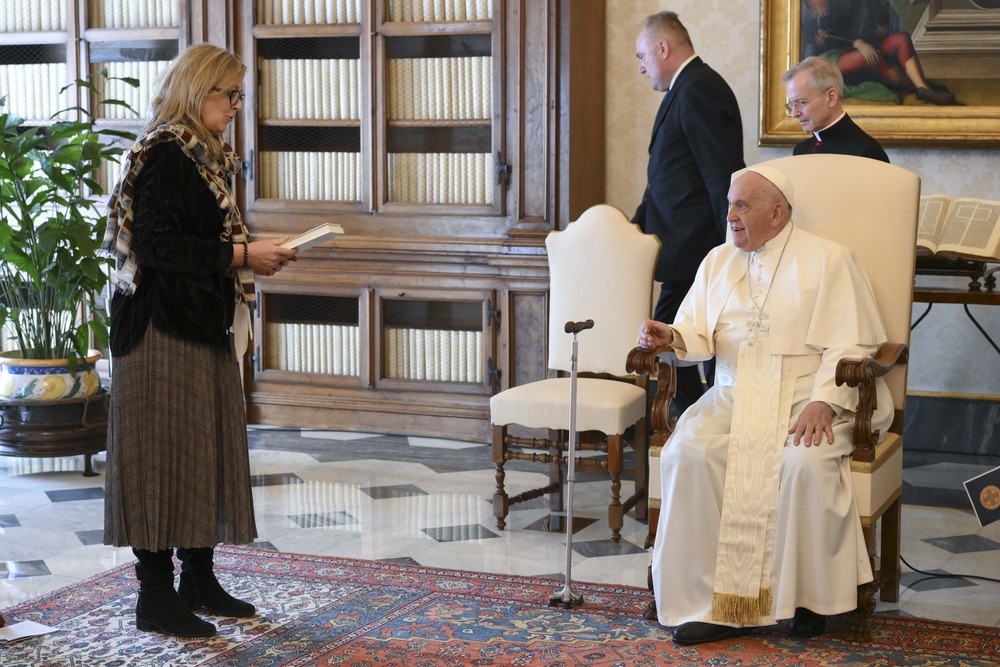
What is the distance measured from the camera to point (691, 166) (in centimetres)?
459

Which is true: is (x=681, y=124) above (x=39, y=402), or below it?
above

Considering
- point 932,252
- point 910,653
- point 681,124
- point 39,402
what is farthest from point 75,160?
point 910,653

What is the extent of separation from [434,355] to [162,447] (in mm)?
2789

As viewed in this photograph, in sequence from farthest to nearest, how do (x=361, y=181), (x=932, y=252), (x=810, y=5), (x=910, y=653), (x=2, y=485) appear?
1. (x=361, y=181)
2. (x=810, y=5)
3. (x=2, y=485)
4. (x=932, y=252)
5. (x=910, y=653)

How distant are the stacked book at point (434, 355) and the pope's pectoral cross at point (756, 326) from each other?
240 centimetres

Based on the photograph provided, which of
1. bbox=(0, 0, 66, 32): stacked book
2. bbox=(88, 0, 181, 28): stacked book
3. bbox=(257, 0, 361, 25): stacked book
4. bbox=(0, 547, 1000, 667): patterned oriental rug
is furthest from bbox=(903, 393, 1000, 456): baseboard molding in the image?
bbox=(0, 0, 66, 32): stacked book

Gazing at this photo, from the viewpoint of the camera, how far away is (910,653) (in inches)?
123

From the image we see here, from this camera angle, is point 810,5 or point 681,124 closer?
point 681,124

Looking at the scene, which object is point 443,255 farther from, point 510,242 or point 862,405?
point 862,405

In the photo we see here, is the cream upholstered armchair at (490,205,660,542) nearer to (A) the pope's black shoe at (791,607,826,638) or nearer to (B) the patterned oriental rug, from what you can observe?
(B) the patterned oriental rug

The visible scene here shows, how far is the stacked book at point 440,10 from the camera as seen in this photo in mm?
5613

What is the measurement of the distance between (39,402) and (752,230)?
3267 millimetres

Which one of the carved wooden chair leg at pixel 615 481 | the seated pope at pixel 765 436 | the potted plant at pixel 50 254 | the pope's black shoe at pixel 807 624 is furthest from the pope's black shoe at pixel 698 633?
the potted plant at pixel 50 254

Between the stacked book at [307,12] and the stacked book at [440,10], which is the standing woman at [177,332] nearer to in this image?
the stacked book at [440,10]
